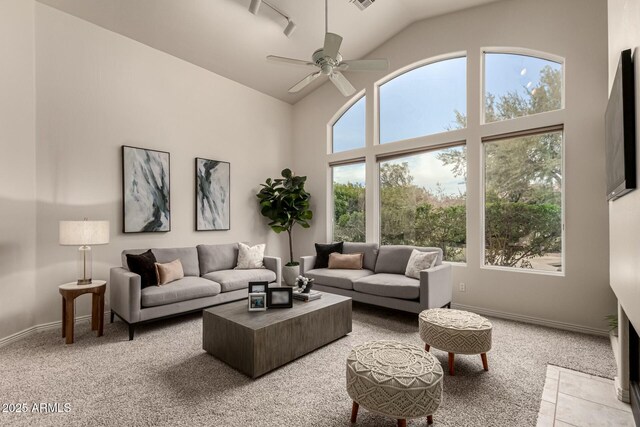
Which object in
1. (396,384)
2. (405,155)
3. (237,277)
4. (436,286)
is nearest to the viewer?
(396,384)

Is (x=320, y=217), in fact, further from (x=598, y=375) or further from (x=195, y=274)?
→ (x=598, y=375)

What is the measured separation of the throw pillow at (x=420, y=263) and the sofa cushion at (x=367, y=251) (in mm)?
767

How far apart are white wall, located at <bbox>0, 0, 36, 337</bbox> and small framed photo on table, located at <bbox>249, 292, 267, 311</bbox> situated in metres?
2.62

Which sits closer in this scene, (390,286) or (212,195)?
(390,286)

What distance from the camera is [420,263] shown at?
3934 millimetres

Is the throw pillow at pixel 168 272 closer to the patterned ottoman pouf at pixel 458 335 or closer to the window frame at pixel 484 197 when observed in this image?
the patterned ottoman pouf at pixel 458 335

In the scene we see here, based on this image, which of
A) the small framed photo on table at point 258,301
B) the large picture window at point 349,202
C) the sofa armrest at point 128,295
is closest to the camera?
the small framed photo on table at point 258,301

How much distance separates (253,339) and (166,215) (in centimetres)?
289

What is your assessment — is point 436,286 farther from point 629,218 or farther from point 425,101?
point 425,101

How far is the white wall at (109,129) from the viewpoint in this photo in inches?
139

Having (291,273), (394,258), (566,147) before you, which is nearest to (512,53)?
(566,147)

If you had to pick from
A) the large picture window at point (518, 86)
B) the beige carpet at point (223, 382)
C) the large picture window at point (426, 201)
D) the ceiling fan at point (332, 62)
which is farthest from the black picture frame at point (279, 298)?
the large picture window at point (518, 86)

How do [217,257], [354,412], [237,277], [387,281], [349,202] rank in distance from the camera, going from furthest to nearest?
1. [349,202]
2. [217,257]
3. [237,277]
4. [387,281]
5. [354,412]

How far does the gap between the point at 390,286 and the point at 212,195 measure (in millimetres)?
3203
